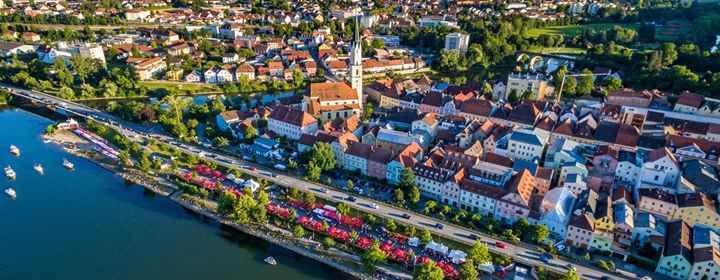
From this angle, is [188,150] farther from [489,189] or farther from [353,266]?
[489,189]

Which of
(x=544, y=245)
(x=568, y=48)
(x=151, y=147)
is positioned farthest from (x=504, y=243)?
(x=568, y=48)

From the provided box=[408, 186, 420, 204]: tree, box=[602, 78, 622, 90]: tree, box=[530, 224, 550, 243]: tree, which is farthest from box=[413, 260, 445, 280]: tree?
box=[602, 78, 622, 90]: tree

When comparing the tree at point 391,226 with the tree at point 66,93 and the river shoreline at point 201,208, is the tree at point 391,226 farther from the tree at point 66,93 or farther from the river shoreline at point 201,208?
the tree at point 66,93

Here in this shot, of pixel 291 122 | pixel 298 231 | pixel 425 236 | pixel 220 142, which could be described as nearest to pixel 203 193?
pixel 220 142

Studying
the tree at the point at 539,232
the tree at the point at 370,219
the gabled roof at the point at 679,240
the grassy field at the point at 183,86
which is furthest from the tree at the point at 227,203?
the grassy field at the point at 183,86

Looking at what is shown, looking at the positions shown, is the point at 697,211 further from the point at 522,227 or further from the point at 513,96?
the point at 513,96

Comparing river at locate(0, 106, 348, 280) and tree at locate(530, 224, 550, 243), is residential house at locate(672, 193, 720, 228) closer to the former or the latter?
tree at locate(530, 224, 550, 243)
